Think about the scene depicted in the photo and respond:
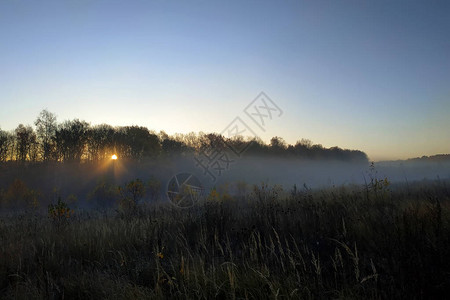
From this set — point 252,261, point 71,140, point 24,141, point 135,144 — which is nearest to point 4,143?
point 24,141

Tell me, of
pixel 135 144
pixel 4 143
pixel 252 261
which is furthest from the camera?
pixel 135 144

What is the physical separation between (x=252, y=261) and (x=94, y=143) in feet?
161

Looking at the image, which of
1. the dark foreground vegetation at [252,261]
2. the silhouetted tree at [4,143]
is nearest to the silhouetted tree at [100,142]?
the silhouetted tree at [4,143]

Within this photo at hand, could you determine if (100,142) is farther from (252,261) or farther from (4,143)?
(252,261)

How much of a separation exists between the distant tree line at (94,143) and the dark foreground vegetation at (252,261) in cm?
3674

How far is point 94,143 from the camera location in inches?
1815

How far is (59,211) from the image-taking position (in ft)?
24.2

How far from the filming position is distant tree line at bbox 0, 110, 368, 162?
38531 mm

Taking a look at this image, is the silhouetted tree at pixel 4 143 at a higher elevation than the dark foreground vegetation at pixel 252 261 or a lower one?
higher

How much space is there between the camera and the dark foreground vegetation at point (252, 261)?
2588 mm

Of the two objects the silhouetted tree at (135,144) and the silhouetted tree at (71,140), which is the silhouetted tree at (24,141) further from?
the silhouetted tree at (135,144)

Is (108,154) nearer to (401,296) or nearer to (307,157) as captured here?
(401,296)

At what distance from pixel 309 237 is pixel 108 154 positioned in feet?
156

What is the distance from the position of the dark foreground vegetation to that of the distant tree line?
121ft
